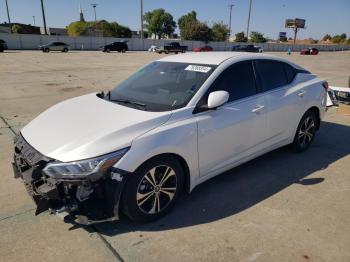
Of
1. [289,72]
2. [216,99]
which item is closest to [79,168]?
[216,99]

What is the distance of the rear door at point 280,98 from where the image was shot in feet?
13.7

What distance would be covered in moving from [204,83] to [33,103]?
645 centimetres

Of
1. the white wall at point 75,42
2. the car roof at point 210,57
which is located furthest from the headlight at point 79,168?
the white wall at point 75,42

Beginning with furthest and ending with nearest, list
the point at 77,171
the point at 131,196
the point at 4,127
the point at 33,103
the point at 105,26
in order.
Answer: the point at 105,26 < the point at 33,103 < the point at 4,127 < the point at 131,196 < the point at 77,171

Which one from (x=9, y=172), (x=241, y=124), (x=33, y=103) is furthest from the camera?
(x=33, y=103)

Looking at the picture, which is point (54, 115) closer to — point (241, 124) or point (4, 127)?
point (241, 124)

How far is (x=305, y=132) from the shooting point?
502 cm

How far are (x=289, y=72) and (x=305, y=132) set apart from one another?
101 cm

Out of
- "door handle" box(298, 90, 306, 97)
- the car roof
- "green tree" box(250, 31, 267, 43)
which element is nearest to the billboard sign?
"green tree" box(250, 31, 267, 43)

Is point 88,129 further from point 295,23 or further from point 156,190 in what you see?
point 295,23

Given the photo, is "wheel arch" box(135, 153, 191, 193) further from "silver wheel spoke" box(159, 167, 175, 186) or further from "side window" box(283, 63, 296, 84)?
"side window" box(283, 63, 296, 84)

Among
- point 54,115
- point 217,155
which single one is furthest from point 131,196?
point 54,115

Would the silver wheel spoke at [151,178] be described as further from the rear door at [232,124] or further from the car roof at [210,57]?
the car roof at [210,57]

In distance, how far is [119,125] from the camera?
9.66ft
